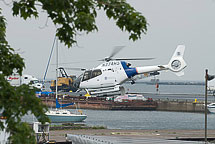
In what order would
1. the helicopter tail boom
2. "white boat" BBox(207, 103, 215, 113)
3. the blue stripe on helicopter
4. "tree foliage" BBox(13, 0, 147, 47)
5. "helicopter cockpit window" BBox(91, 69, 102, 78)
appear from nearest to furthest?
"tree foliage" BBox(13, 0, 147, 47) → the helicopter tail boom → the blue stripe on helicopter → "helicopter cockpit window" BBox(91, 69, 102, 78) → "white boat" BBox(207, 103, 215, 113)

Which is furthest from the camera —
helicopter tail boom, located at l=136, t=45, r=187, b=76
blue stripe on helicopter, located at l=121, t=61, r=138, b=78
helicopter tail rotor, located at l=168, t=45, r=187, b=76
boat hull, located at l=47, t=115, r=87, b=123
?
helicopter tail rotor, located at l=168, t=45, r=187, b=76

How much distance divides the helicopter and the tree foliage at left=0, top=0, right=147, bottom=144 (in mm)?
66989

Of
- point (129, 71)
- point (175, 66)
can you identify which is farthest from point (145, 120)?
point (175, 66)

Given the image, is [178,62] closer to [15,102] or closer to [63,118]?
[63,118]

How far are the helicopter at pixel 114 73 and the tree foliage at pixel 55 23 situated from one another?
220ft

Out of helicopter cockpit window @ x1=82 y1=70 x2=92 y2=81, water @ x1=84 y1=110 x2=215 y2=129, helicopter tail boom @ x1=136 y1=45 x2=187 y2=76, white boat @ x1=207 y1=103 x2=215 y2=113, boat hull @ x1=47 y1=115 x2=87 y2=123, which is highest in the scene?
helicopter tail boom @ x1=136 y1=45 x2=187 y2=76

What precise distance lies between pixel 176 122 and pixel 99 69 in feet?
55.9

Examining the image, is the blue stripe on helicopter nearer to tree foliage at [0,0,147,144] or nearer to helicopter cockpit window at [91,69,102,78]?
helicopter cockpit window at [91,69,102,78]

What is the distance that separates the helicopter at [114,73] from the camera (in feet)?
253

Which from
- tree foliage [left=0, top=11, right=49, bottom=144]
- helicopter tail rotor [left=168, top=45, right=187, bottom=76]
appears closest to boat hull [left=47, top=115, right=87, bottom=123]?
helicopter tail rotor [left=168, top=45, right=187, bottom=76]

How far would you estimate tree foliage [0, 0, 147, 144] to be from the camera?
8328 millimetres

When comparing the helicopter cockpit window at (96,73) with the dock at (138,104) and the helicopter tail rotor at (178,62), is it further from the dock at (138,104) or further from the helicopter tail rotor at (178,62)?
the helicopter tail rotor at (178,62)

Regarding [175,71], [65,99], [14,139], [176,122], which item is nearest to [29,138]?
[14,139]

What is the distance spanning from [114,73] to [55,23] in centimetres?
6955
